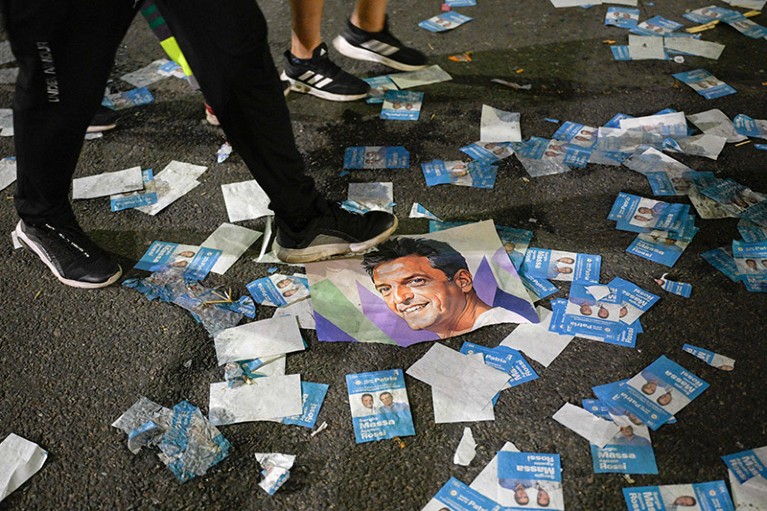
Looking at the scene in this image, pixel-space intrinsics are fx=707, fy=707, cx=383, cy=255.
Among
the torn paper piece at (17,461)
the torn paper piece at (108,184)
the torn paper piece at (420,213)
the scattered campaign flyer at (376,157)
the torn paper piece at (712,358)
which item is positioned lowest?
the torn paper piece at (17,461)

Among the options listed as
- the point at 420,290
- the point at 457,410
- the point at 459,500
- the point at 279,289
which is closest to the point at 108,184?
the point at 279,289

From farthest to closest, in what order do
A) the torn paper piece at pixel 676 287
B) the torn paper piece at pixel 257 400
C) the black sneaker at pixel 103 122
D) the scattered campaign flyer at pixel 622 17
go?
the scattered campaign flyer at pixel 622 17 < the black sneaker at pixel 103 122 < the torn paper piece at pixel 676 287 < the torn paper piece at pixel 257 400

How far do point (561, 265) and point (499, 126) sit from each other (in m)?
0.74

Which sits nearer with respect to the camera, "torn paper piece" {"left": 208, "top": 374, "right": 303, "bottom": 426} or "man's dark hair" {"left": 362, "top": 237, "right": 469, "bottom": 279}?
"torn paper piece" {"left": 208, "top": 374, "right": 303, "bottom": 426}

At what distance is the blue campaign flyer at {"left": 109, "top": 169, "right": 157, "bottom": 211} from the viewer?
2240 mm

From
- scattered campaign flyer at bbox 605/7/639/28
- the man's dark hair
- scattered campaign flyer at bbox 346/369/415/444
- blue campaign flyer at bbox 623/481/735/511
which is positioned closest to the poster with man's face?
the man's dark hair

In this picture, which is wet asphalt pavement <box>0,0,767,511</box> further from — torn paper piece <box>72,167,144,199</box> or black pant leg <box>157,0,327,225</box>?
black pant leg <box>157,0,327,225</box>

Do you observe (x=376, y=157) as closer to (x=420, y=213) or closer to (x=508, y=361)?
(x=420, y=213)

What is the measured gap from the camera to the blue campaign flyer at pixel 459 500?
140cm

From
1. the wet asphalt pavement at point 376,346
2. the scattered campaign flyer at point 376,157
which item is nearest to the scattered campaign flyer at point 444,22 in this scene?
the wet asphalt pavement at point 376,346

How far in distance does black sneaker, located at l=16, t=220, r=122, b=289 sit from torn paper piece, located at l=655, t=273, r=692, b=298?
1476 millimetres

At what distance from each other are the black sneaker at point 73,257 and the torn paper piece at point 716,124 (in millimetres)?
1984

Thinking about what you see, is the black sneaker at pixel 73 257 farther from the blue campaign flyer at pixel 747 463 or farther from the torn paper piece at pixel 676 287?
the blue campaign flyer at pixel 747 463

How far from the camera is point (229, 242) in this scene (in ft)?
6.82
